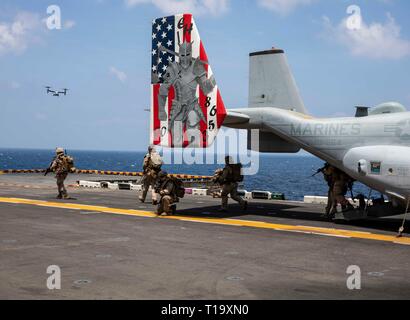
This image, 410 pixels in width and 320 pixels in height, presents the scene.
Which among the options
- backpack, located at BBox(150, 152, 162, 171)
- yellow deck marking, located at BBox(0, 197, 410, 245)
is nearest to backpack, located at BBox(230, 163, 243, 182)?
yellow deck marking, located at BBox(0, 197, 410, 245)

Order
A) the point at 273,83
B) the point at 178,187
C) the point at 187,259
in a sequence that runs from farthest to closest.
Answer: the point at 273,83
the point at 178,187
the point at 187,259

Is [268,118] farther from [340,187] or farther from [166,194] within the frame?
[166,194]

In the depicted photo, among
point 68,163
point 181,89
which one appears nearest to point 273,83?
point 181,89

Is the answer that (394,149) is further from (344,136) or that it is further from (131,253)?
(131,253)

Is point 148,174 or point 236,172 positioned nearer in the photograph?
point 236,172

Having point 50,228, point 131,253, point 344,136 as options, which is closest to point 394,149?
point 344,136

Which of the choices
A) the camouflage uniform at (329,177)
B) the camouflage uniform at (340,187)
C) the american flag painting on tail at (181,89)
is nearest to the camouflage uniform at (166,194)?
the american flag painting on tail at (181,89)

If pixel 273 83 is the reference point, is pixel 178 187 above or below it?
below

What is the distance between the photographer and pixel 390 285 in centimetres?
777

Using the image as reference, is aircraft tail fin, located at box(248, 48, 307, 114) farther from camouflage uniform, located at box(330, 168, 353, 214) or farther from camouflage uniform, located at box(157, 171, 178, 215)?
A: camouflage uniform, located at box(157, 171, 178, 215)

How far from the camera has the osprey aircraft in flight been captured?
536 inches

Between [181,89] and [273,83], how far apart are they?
340 centimetres

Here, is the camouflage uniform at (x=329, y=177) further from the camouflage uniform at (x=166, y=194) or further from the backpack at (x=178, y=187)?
the camouflage uniform at (x=166, y=194)

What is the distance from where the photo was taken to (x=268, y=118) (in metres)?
16.3
